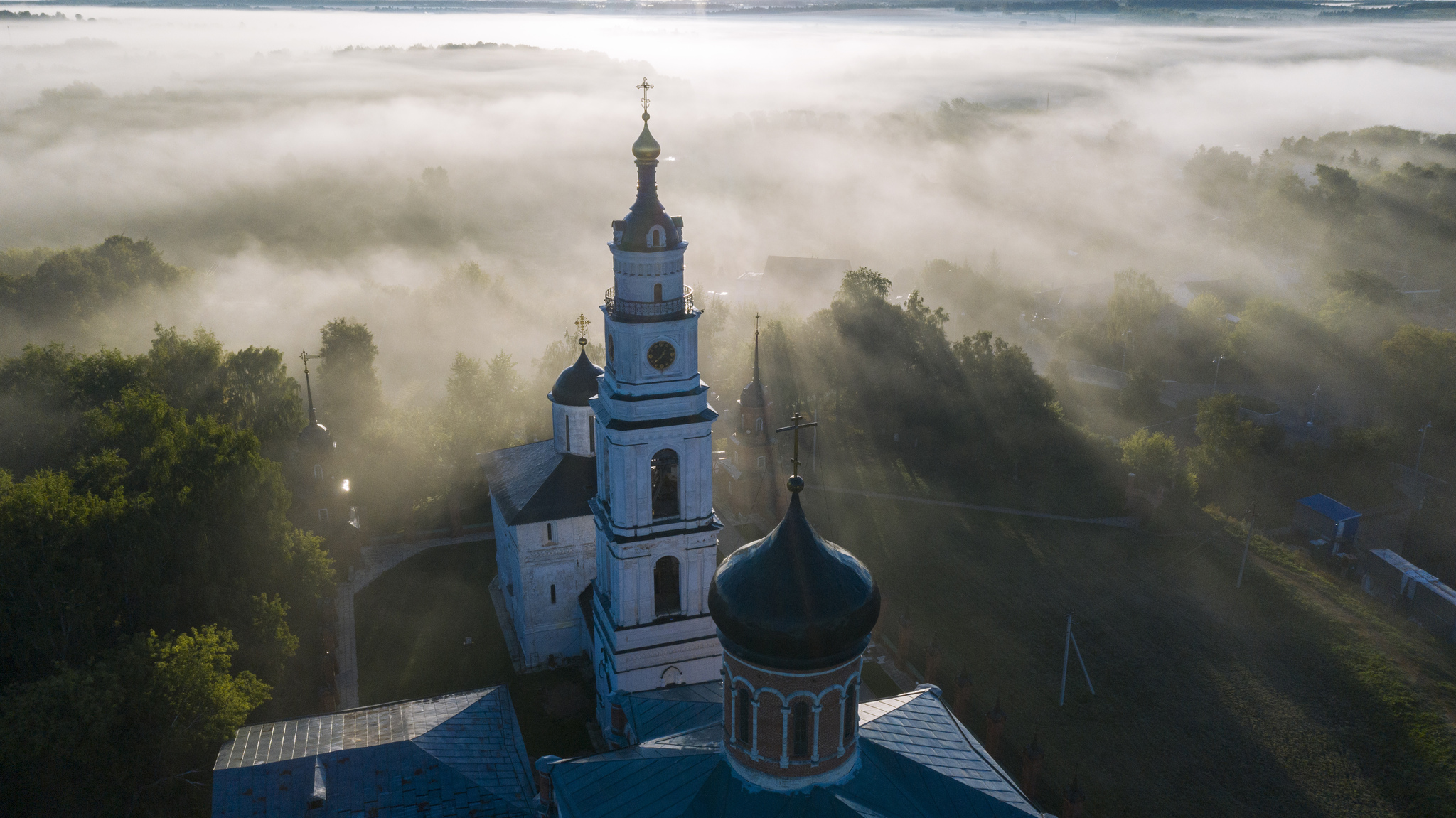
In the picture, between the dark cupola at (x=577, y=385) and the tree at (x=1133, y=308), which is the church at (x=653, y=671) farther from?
the tree at (x=1133, y=308)

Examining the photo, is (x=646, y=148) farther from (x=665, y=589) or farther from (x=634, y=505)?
(x=665, y=589)

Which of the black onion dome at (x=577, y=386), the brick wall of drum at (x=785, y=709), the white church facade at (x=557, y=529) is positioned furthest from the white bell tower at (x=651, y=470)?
the brick wall of drum at (x=785, y=709)

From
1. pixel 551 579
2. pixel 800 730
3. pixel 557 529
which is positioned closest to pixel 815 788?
pixel 800 730

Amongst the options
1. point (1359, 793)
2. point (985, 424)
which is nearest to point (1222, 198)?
point (985, 424)

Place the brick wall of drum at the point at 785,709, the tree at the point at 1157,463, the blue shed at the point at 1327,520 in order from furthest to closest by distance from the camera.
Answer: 1. the tree at the point at 1157,463
2. the blue shed at the point at 1327,520
3. the brick wall of drum at the point at 785,709

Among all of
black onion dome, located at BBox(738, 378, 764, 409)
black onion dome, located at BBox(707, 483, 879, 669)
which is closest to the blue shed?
black onion dome, located at BBox(738, 378, 764, 409)

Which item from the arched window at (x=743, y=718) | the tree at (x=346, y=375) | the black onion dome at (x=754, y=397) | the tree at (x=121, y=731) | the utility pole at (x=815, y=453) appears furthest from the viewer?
the tree at (x=346, y=375)

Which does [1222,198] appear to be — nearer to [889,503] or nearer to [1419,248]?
[1419,248]

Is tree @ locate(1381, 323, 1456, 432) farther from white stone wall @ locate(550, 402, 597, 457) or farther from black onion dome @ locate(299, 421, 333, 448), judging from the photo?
black onion dome @ locate(299, 421, 333, 448)
